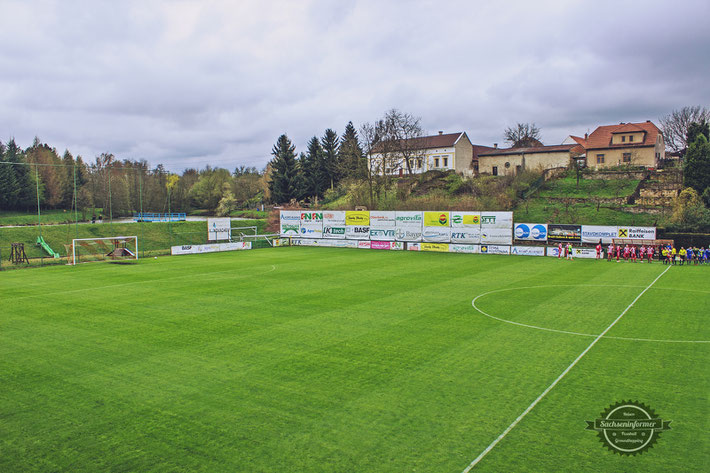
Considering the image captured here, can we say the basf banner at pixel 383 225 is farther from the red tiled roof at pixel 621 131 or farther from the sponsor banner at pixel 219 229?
the red tiled roof at pixel 621 131

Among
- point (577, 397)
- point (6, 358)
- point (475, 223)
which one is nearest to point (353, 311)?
point (577, 397)

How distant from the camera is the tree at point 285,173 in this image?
73.6m

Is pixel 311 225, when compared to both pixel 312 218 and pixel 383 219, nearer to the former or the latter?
pixel 312 218

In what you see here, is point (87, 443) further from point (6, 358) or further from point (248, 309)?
point (248, 309)

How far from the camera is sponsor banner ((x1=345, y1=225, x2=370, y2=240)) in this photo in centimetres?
4616

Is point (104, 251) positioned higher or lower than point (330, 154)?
lower

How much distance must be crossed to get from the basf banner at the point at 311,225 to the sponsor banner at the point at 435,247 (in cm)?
1095

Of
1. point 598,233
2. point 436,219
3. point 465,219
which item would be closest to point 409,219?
point 436,219

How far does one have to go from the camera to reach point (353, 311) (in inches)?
693

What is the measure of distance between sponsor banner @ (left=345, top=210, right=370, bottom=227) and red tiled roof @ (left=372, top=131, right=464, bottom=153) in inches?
1128

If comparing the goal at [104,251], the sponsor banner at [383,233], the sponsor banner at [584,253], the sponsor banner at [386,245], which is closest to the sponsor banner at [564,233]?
the sponsor banner at [584,253]

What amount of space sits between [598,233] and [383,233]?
18138mm

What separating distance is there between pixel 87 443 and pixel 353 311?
1068 centimetres

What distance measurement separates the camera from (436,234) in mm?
42875
